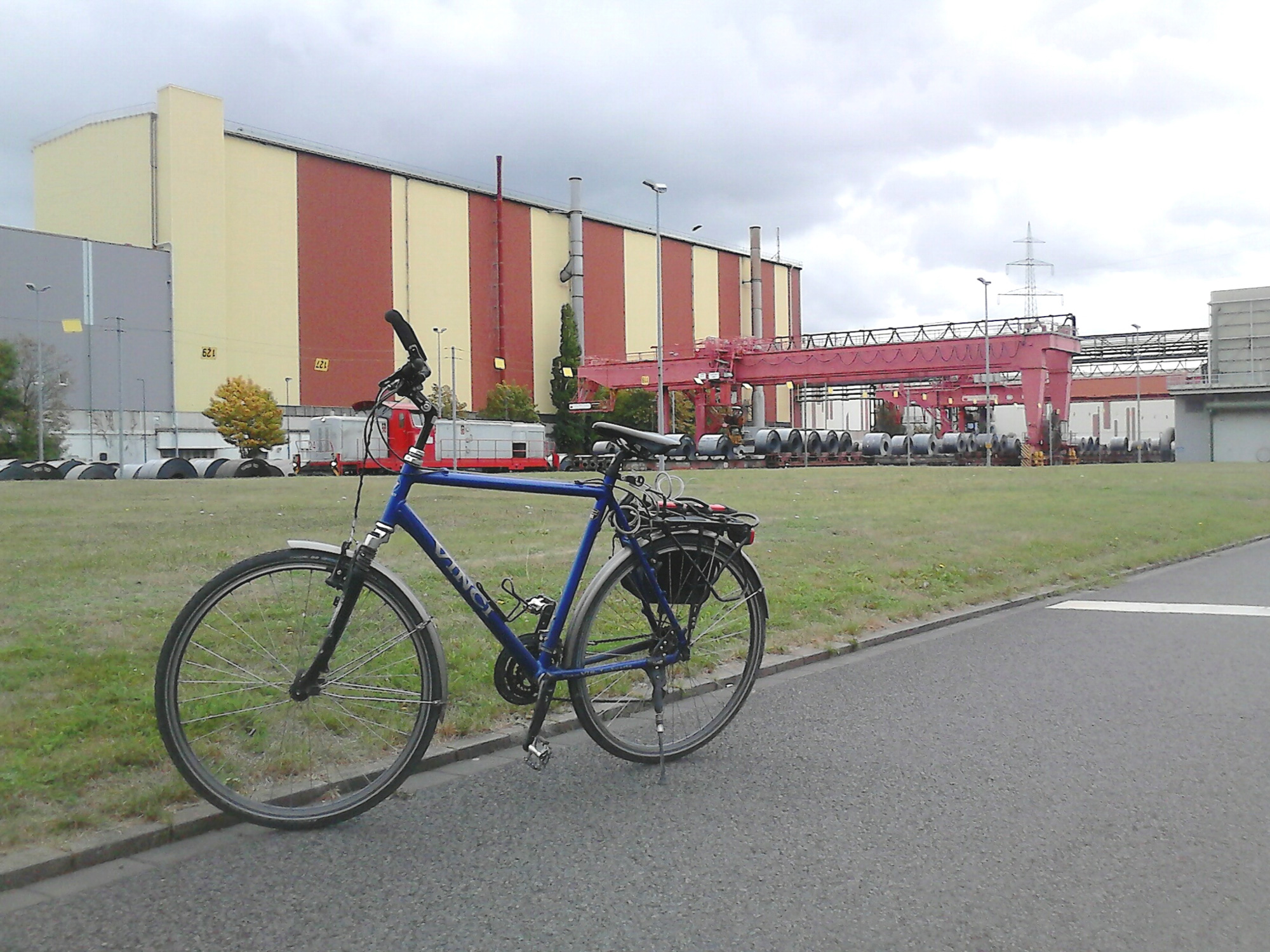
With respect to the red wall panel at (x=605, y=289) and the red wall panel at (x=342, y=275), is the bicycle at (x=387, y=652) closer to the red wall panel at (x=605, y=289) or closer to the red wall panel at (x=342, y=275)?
the red wall panel at (x=342, y=275)

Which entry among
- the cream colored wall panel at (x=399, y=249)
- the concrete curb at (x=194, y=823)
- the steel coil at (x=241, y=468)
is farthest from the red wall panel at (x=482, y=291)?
the concrete curb at (x=194, y=823)

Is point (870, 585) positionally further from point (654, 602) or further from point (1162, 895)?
point (1162, 895)

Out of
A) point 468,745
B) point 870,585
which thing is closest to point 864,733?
point 468,745

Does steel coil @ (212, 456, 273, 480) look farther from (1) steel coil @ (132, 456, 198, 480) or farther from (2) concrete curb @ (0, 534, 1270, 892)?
(2) concrete curb @ (0, 534, 1270, 892)

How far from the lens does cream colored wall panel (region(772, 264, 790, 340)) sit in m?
99.7

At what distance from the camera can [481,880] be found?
3.37 metres

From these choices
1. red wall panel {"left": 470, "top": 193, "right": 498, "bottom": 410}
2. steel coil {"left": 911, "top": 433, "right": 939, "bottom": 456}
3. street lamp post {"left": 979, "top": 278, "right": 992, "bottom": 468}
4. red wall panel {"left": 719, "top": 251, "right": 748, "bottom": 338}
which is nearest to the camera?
street lamp post {"left": 979, "top": 278, "right": 992, "bottom": 468}

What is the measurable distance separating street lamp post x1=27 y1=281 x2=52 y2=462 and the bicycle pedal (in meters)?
56.7

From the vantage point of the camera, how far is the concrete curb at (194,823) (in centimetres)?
337

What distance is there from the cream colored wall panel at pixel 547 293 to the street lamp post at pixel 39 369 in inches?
1202

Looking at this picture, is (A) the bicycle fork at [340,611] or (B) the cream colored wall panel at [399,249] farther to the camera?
(B) the cream colored wall panel at [399,249]

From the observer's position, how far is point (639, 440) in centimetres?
443

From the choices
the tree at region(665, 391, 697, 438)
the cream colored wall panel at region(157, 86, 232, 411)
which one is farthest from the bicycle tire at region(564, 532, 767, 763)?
the tree at region(665, 391, 697, 438)

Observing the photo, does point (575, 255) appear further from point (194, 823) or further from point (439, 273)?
point (194, 823)
